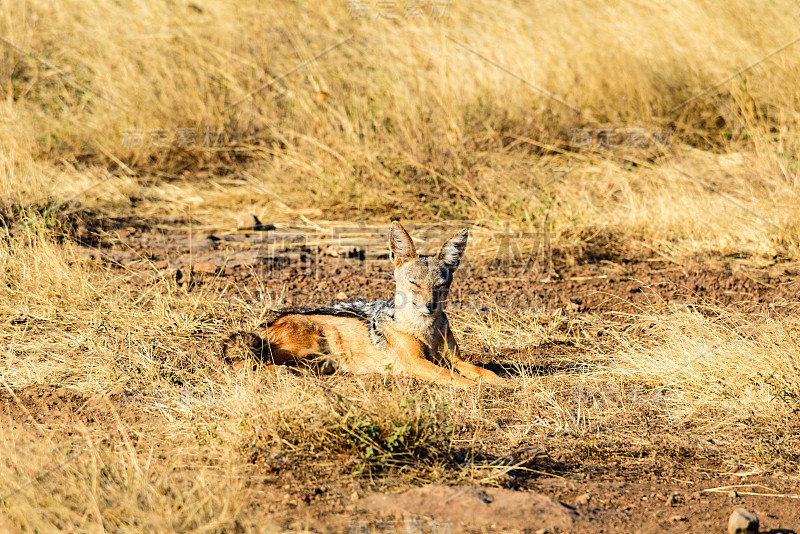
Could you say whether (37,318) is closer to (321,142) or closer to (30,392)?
(30,392)

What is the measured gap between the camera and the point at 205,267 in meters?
7.06

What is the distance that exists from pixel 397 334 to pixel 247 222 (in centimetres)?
389

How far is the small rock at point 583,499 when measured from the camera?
3512 mm

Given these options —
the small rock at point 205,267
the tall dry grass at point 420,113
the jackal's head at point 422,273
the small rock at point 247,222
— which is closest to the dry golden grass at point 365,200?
the tall dry grass at point 420,113

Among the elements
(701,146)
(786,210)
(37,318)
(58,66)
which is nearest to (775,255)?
(786,210)

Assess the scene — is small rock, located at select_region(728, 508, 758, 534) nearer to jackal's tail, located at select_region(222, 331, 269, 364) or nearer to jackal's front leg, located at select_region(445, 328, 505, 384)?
jackal's front leg, located at select_region(445, 328, 505, 384)

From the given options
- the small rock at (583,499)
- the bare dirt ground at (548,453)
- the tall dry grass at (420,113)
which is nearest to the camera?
the bare dirt ground at (548,453)

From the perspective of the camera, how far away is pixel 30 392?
4.75 meters

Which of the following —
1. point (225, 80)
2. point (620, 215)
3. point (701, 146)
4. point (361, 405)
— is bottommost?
point (361, 405)

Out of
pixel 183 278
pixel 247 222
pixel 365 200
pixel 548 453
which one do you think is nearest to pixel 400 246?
pixel 548 453

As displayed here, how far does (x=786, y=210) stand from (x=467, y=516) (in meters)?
5.86

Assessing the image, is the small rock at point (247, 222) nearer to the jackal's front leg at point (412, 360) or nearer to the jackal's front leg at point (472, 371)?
the jackal's front leg at point (412, 360)

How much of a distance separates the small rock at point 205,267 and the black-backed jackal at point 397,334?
1.80 m

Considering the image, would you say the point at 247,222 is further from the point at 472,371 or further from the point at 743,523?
the point at 743,523
